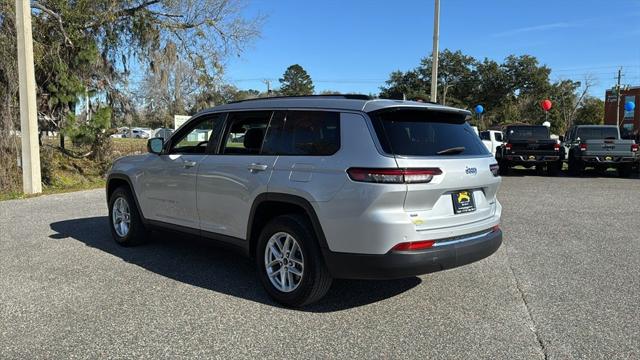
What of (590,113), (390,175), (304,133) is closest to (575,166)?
(304,133)

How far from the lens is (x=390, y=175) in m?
3.86

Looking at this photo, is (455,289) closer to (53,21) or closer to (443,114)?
(443,114)

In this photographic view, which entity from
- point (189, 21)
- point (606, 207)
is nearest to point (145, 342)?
point (606, 207)

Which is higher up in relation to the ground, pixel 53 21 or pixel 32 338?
pixel 53 21

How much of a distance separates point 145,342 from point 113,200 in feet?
11.8

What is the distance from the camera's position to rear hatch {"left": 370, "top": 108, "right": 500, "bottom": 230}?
3.98 m

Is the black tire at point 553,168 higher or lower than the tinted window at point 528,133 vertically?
lower

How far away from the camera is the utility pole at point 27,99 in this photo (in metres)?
11.8

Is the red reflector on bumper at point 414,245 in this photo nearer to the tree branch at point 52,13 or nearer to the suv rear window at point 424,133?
the suv rear window at point 424,133

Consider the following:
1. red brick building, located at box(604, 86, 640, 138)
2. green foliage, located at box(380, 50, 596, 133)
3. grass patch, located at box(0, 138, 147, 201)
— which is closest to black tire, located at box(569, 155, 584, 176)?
grass patch, located at box(0, 138, 147, 201)

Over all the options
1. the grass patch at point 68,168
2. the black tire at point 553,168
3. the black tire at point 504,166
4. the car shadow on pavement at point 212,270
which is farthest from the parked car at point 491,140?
the car shadow on pavement at point 212,270

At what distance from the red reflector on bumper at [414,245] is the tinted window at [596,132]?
16723 millimetres

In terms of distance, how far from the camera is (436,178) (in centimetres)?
403

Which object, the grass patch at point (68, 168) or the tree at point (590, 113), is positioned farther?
the tree at point (590, 113)
